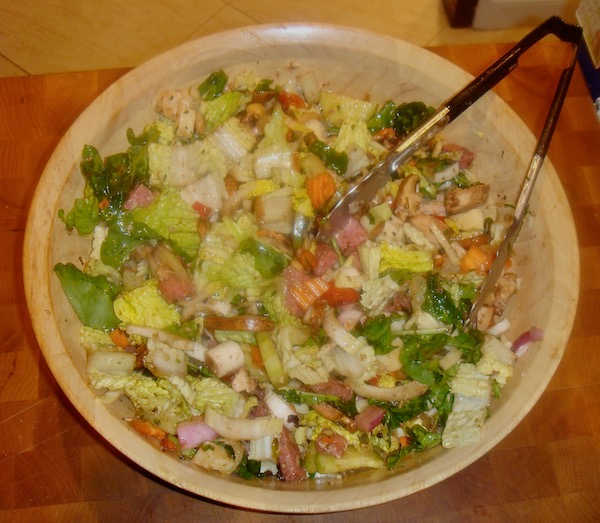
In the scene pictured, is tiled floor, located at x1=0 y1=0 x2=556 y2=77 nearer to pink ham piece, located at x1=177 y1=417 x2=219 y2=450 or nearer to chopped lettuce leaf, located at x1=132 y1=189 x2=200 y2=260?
chopped lettuce leaf, located at x1=132 y1=189 x2=200 y2=260

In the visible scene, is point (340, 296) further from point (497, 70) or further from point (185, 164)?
point (497, 70)

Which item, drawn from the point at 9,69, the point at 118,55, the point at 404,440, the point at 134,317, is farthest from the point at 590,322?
the point at 9,69

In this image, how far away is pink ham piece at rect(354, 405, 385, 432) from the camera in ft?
5.57

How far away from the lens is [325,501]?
146 centimetres

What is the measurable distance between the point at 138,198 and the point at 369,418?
2.98 ft

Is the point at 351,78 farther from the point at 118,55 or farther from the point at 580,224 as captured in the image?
the point at 118,55

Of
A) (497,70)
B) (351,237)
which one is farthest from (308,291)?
(497,70)

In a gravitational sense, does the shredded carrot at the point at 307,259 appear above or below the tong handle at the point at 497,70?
below

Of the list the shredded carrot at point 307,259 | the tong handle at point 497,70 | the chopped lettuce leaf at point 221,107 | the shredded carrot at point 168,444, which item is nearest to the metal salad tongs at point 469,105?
the tong handle at point 497,70

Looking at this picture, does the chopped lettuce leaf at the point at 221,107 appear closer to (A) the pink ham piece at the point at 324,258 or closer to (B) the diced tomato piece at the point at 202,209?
(B) the diced tomato piece at the point at 202,209

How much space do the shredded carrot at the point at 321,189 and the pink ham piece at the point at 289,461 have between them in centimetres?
66

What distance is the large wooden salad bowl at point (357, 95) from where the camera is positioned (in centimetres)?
148

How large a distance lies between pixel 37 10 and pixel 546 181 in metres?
2.41

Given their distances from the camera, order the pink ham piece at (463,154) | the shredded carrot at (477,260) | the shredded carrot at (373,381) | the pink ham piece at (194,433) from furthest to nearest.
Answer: the pink ham piece at (463,154), the shredded carrot at (477,260), the shredded carrot at (373,381), the pink ham piece at (194,433)
